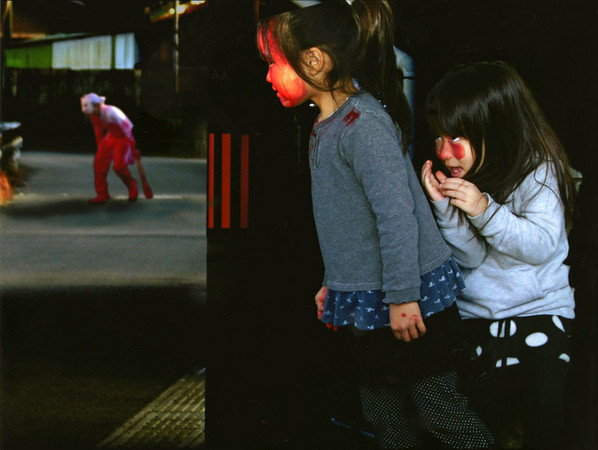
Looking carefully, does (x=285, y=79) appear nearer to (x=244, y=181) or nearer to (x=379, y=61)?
(x=379, y=61)

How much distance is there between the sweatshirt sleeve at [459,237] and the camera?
2.25m

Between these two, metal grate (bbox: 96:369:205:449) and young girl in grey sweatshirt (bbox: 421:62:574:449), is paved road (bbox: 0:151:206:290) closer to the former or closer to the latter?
metal grate (bbox: 96:369:205:449)

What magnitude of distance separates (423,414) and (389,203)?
0.68 m

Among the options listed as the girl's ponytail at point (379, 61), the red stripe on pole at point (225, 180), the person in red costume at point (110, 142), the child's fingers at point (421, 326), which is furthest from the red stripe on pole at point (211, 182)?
the child's fingers at point (421, 326)

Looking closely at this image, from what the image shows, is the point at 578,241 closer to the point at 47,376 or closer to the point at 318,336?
the point at 318,336

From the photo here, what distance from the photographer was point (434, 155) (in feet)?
8.20

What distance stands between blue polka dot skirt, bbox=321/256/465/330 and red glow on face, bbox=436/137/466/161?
372 mm

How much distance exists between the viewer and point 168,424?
3.20 metres

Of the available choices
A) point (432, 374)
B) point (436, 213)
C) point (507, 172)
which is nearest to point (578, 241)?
point (507, 172)

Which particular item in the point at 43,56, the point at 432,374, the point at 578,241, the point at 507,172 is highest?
the point at 43,56

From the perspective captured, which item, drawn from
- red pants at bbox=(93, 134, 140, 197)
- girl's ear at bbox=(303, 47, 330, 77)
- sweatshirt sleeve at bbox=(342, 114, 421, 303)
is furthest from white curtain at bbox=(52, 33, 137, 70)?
sweatshirt sleeve at bbox=(342, 114, 421, 303)

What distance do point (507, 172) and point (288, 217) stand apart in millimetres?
751

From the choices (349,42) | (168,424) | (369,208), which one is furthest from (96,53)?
(168,424)

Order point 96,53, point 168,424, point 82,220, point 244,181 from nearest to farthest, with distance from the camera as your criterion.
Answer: point 244,181
point 96,53
point 82,220
point 168,424
